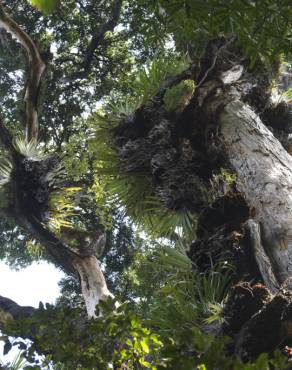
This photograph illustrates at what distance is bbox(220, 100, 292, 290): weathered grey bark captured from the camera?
12.1ft

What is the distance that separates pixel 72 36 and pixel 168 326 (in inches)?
380

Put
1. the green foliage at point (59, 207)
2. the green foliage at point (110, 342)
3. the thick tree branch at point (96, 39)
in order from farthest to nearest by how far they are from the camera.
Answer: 1. the thick tree branch at point (96, 39)
2. the green foliage at point (59, 207)
3. the green foliage at point (110, 342)

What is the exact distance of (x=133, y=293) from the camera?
10789 mm

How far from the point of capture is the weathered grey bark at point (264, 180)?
3.68 m

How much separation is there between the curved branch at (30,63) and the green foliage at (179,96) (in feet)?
10.2

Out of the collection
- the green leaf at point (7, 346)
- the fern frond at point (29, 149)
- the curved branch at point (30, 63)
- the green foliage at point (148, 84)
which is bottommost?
the green leaf at point (7, 346)

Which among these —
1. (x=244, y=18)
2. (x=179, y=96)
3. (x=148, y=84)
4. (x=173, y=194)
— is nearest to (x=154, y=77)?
(x=148, y=84)

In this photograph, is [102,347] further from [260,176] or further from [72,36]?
[72,36]

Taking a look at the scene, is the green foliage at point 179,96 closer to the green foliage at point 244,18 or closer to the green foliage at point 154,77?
the green foliage at point 154,77

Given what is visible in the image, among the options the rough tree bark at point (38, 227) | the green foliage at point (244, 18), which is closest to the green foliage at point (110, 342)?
the green foliage at point (244, 18)

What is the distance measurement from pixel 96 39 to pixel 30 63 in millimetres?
3808

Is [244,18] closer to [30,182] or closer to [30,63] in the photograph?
[30,182]

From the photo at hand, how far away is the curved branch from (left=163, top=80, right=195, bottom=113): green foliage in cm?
312

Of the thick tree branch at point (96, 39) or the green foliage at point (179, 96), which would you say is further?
the thick tree branch at point (96, 39)
